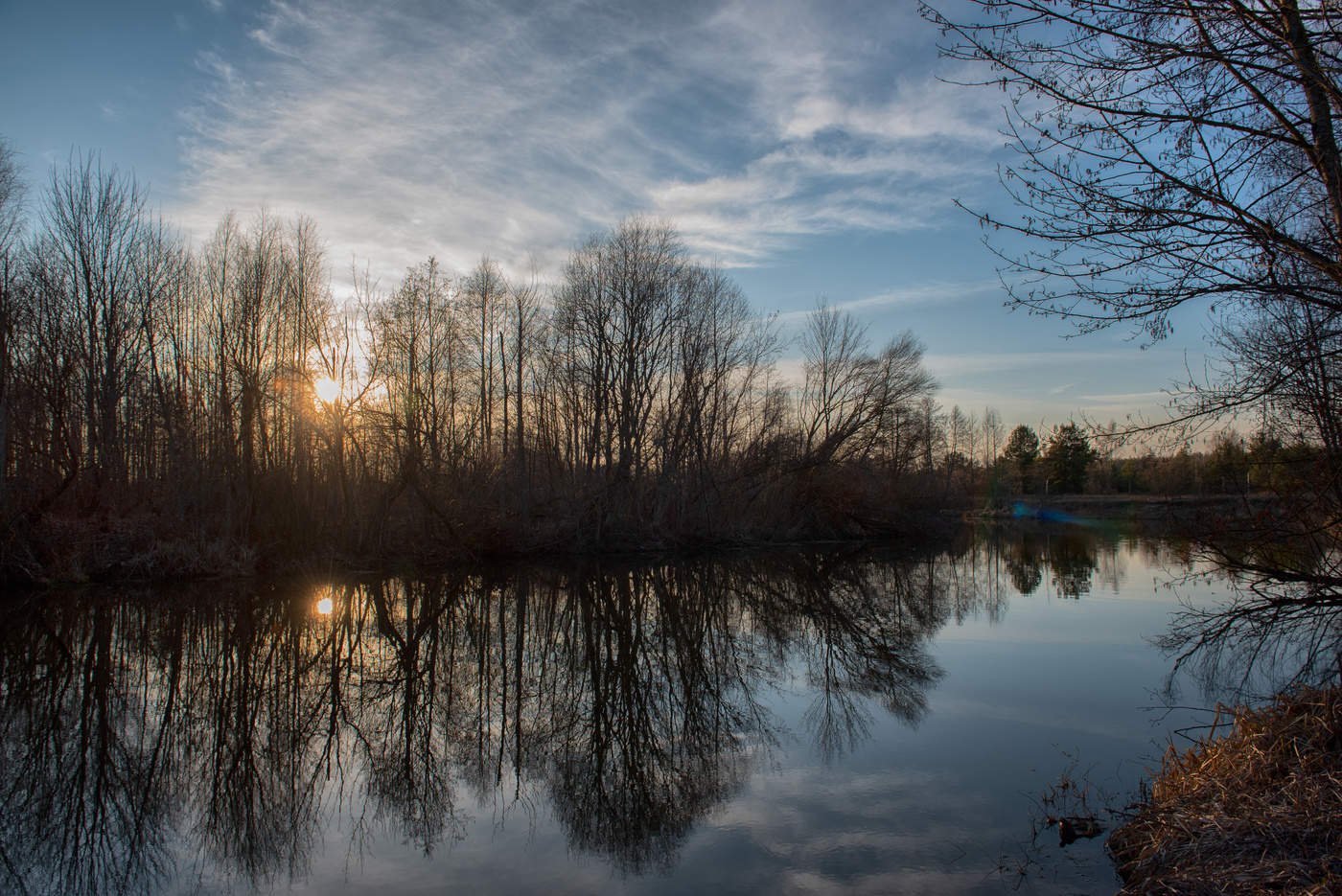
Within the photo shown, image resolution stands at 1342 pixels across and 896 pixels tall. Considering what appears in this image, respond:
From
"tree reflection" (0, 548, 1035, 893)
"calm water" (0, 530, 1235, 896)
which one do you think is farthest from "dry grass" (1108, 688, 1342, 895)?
"tree reflection" (0, 548, 1035, 893)

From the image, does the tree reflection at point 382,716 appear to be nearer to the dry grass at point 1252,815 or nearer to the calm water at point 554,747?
the calm water at point 554,747

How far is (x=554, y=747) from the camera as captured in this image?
6.83m

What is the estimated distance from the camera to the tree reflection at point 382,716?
5.06m

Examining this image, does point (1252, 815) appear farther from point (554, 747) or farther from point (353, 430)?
point (353, 430)

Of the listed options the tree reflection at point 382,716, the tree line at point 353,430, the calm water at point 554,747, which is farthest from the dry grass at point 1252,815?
the tree line at point 353,430

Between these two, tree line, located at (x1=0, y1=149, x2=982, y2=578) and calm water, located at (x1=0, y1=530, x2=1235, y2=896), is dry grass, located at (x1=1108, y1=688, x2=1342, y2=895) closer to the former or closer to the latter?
calm water, located at (x1=0, y1=530, x2=1235, y2=896)

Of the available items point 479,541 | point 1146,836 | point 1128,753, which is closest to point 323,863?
point 1146,836

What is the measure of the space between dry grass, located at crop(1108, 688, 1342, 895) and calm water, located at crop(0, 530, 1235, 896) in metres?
0.44

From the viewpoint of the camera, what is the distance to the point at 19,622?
11.6 m

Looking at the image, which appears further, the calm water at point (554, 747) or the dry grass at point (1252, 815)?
the calm water at point (554, 747)

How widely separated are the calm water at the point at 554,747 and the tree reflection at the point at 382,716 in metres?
0.04

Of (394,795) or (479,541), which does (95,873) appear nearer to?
(394,795)

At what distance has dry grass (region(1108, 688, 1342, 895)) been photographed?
3.37 metres

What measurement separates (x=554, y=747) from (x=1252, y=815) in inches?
203
